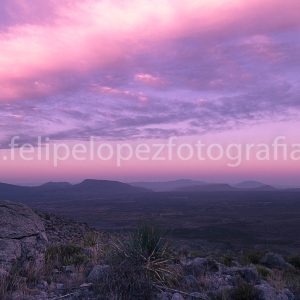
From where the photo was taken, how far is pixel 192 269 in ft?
35.0

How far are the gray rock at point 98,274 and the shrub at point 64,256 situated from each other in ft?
5.40

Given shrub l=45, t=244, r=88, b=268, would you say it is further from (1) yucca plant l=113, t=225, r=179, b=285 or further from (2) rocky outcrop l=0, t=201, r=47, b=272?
(1) yucca plant l=113, t=225, r=179, b=285

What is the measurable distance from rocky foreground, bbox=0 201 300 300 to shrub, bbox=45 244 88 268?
0.03m

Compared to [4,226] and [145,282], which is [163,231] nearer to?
[145,282]

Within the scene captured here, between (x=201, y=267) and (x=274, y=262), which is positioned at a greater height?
(x=201, y=267)

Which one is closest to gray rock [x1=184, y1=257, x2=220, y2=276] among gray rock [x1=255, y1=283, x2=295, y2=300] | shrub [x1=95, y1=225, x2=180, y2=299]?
shrub [x1=95, y1=225, x2=180, y2=299]

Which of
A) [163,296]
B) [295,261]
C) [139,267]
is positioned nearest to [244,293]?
[163,296]

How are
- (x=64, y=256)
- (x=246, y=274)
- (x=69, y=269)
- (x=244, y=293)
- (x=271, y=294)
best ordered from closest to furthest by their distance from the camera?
(x=244, y=293), (x=271, y=294), (x=69, y=269), (x=246, y=274), (x=64, y=256)

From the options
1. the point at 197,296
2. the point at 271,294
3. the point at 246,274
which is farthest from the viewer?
the point at 246,274

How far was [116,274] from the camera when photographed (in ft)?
28.7

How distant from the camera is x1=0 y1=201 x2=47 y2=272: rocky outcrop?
9.28 meters

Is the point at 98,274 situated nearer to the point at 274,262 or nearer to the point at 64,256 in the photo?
the point at 64,256

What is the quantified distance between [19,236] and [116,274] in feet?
7.56

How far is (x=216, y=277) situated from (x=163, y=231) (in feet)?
5.00
